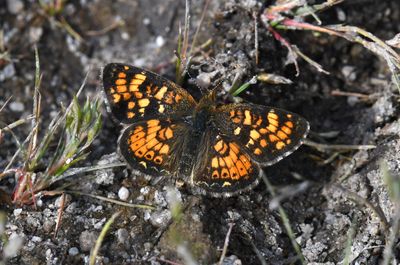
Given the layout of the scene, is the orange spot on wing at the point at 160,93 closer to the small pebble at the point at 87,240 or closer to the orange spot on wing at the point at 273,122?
the orange spot on wing at the point at 273,122

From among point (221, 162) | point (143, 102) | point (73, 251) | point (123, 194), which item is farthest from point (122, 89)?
point (73, 251)

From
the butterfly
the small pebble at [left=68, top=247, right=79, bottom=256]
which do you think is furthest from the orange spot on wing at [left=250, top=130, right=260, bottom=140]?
the small pebble at [left=68, top=247, right=79, bottom=256]

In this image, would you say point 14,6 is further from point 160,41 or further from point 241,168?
point 241,168

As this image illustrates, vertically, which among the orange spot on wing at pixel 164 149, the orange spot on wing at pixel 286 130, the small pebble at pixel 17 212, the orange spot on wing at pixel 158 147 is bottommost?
the small pebble at pixel 17 212

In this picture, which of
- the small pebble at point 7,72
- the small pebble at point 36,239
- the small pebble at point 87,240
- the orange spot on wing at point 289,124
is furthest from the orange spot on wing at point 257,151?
the small pebble at point 7,72

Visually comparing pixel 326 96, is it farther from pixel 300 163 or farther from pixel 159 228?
pixel 159 228

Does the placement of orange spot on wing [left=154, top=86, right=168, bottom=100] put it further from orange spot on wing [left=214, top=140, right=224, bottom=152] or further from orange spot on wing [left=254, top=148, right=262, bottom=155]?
orange spot on wing [left=254, top=148, right=262, bottom=155]
